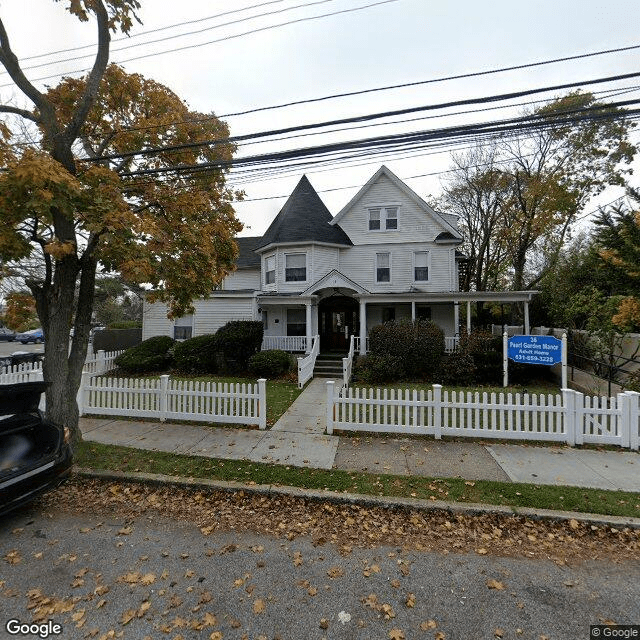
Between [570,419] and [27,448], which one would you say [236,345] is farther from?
[570,419]

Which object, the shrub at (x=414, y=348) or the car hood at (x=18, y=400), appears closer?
the car hood at (x=18, y=400)

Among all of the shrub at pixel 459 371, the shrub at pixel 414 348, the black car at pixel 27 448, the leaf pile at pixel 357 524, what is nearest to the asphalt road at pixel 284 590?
the leaf pile at pixel 357 524

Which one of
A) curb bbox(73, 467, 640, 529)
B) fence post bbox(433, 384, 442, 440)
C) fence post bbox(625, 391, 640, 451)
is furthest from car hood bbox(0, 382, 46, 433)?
fence post bbox(625, 391, 640, 451)

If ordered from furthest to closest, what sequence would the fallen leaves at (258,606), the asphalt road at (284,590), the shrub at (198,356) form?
the shrub at (198,356), the fallen leaves at (258,606), the asphalt road at (284,590)

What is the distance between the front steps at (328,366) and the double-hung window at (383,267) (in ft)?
17.1

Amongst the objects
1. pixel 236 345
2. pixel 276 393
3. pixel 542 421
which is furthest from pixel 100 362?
pixel 542 421

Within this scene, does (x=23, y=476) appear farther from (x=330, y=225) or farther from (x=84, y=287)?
(x=330, y=225)

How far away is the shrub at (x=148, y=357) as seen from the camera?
1407cm

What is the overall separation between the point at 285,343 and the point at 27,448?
12375mm

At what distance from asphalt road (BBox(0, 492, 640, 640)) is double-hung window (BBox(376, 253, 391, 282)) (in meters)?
15.5

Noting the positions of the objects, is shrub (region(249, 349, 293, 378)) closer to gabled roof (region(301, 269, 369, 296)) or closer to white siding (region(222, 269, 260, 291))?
gabled roof (region(301, 269, 369, 296))

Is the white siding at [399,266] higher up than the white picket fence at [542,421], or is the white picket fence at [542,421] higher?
the white siding at [399,266]

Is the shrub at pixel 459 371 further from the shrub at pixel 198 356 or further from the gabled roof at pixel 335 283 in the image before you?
the shrub at pixel 198 356

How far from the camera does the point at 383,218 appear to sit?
60.1 feet
